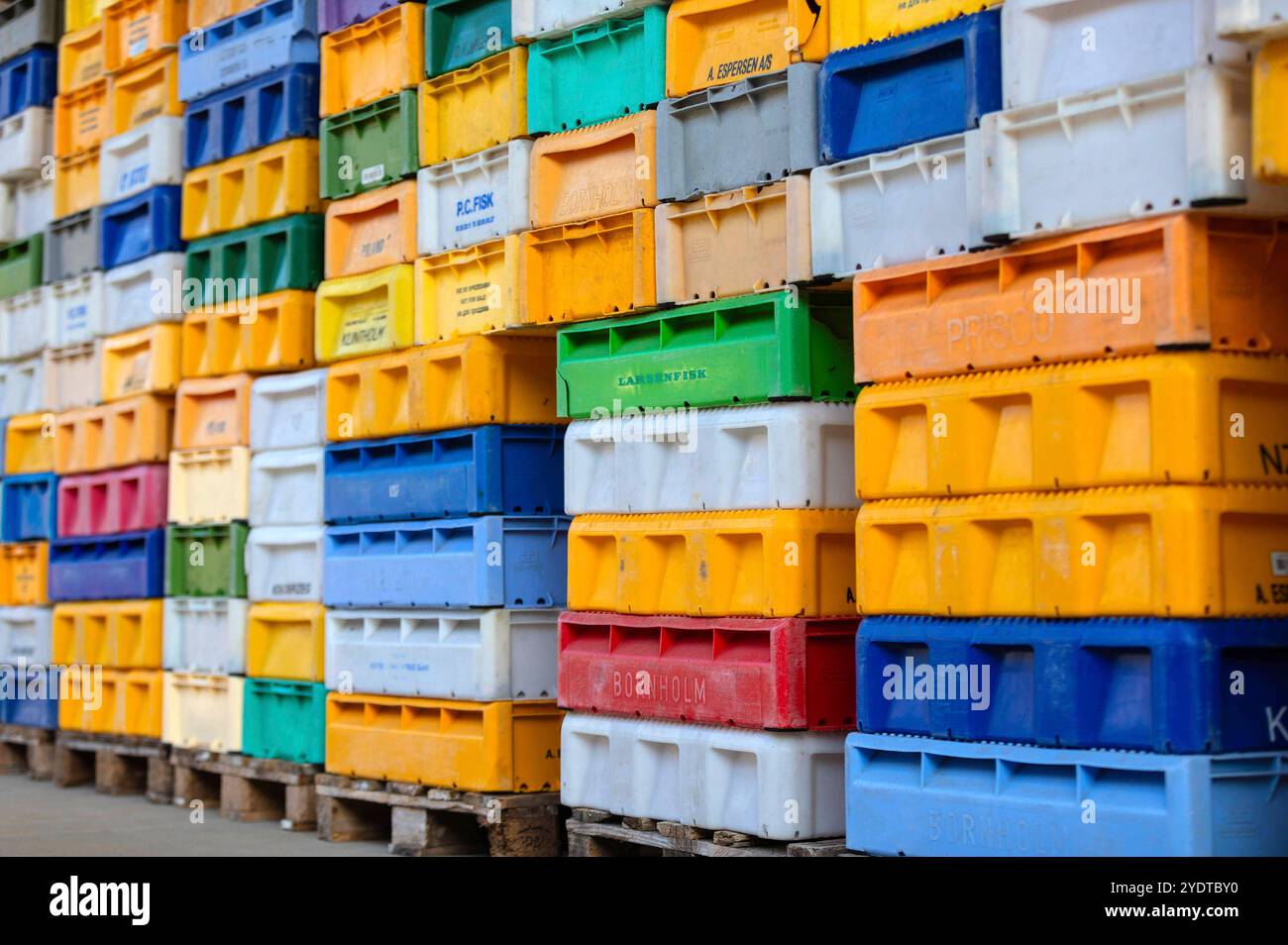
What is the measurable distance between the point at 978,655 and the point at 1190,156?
217cm

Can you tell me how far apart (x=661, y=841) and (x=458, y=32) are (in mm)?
5066

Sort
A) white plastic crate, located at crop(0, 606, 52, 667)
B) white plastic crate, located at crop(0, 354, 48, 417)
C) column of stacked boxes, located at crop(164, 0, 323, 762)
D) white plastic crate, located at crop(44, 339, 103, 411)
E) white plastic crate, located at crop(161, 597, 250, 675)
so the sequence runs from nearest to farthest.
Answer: column of stacked boxes, located at crop(164, 0, 323, 762) < white plastic crate, located at crop(161, 597, 250, 675) < white plastic crate, located at crop(44, 339, 103, 411) < white plastic crate, located at crop(0, 606, 52, 667) < white plastic crate, located at crop(0, 354, 48, 417)

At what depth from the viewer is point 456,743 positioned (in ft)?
A: 35.2

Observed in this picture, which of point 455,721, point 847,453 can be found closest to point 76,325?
point 455,721

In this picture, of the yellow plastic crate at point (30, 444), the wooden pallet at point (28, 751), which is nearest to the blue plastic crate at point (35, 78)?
the yellow plastic crate at point (30, 444)

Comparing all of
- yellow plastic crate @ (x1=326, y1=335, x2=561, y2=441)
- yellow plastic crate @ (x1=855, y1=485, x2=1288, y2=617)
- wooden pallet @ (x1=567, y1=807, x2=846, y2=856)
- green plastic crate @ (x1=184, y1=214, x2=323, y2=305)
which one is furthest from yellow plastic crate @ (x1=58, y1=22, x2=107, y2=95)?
yellow plastic crate @ (x1=855, y1=485, x2=1288, y2=617)

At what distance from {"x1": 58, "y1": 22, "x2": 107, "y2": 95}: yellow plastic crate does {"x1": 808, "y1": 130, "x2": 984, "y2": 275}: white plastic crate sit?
8.63 meters

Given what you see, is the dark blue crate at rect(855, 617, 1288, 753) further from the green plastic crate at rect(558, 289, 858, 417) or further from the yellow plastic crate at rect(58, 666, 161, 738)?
the yellow plastic crate at rect(58, 666, 161, 738)

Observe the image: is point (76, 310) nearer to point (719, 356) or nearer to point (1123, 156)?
point (719, 356)

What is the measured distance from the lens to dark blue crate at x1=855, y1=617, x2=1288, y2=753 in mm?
6844

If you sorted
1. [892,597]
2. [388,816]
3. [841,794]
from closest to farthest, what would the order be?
[892,597] → [841,794] → [388,816]

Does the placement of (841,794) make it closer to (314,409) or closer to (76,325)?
(314,409)

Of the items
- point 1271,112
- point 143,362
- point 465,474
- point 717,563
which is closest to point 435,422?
point 465,474

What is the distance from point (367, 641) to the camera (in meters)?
11.5
